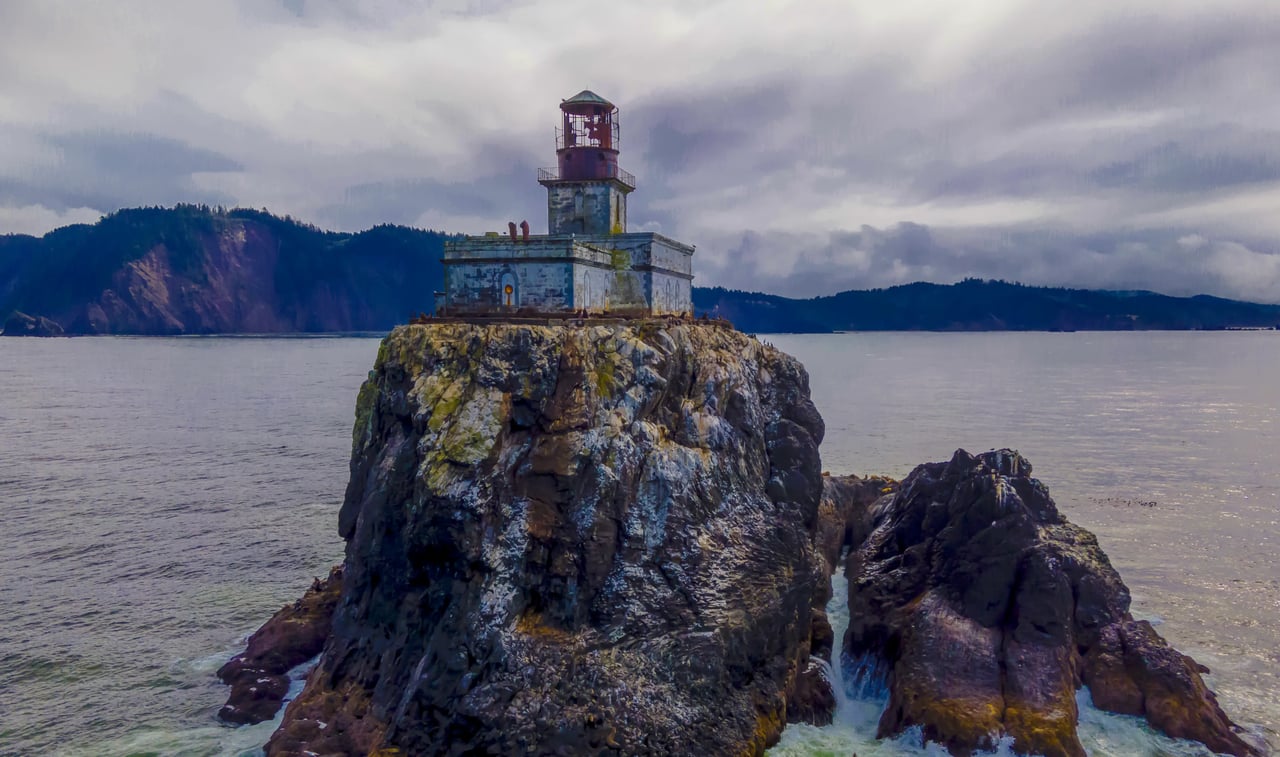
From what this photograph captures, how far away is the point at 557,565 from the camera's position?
74.6 feet

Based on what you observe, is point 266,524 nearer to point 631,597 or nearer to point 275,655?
point 275,655

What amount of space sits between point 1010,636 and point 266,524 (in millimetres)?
A: 35253

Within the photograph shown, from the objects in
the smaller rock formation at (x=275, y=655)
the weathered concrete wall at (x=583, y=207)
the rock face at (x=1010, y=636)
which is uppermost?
the weathered concrete wall at (x=583, y=207)

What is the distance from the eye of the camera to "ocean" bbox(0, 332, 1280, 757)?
79.1 ft

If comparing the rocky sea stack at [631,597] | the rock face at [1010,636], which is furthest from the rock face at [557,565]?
the rock face at [1010,636]

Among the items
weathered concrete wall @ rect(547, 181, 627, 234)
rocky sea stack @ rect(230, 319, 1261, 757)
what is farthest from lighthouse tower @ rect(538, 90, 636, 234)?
rocky sea stack @ rect(230, 319, 1261, 757)

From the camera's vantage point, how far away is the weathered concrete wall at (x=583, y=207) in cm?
3778

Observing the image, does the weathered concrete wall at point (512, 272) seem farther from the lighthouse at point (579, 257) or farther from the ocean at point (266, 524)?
the ocean at point (266, 524)

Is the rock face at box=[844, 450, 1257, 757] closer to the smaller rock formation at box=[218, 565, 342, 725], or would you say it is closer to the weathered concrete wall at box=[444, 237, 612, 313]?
the weathered concrete wall at box=[444, 237, 612, 313]

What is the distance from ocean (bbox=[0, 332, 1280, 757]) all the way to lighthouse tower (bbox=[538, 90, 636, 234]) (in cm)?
1895

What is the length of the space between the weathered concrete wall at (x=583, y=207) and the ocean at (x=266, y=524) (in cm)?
1856

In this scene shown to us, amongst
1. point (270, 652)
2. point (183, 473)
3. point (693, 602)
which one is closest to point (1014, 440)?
point (693, 602)

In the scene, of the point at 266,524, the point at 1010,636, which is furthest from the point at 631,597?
the point at 266,524

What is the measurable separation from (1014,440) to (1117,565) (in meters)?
31.0
